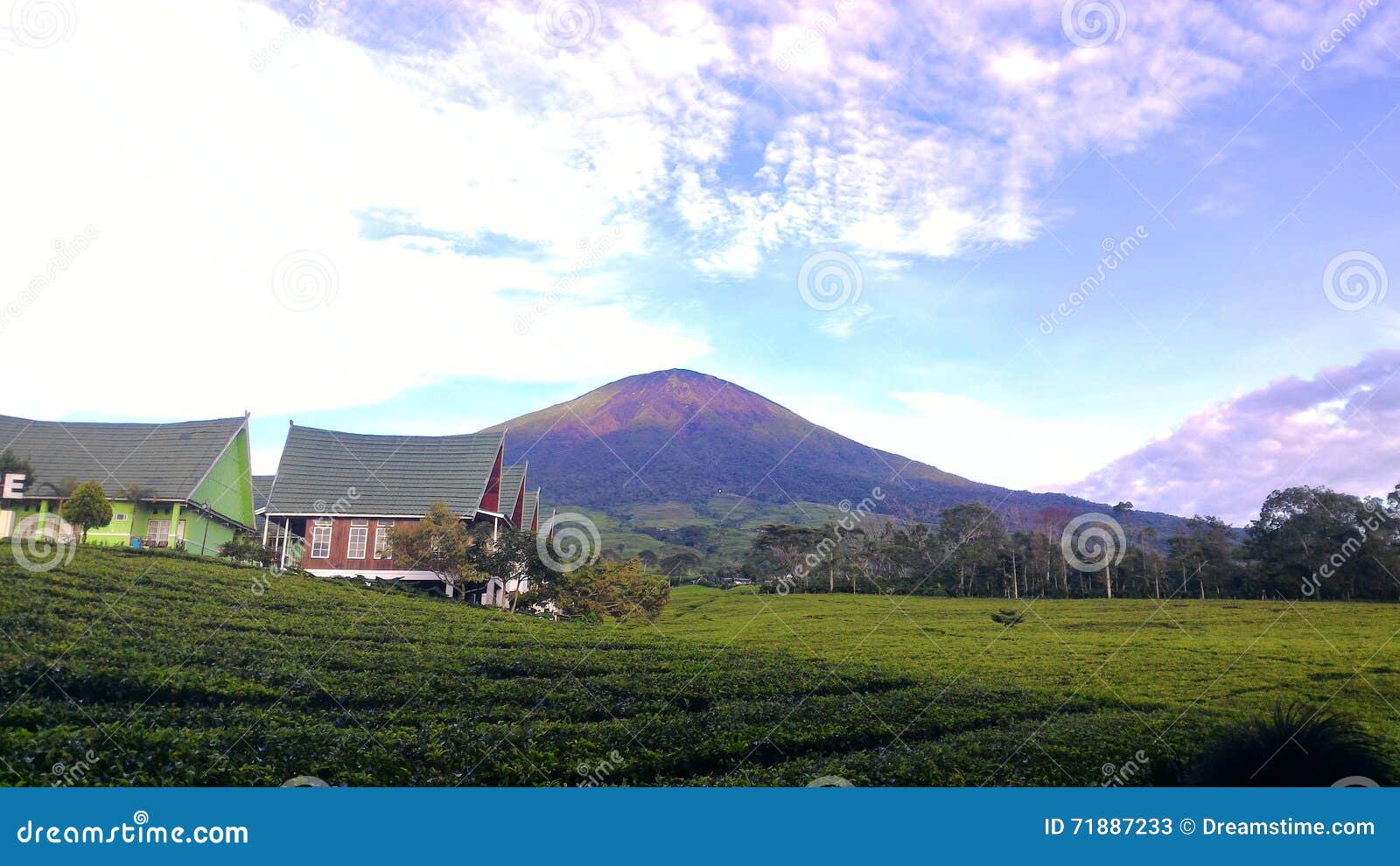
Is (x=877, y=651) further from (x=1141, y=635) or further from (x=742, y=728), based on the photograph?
(x=1141, y=635)

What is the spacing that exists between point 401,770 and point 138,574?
282 inches

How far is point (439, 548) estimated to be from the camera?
2088 centimetres

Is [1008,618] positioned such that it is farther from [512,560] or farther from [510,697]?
[510,697]

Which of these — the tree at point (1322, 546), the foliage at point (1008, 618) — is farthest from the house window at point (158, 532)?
the tree at point (1322, 546)

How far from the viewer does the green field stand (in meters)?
8.21

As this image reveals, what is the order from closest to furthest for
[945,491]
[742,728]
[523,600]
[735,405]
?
[742,728] → [523,600] → [945,491] → [735,405]

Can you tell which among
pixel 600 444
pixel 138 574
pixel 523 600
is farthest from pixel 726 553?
pixel 600 444

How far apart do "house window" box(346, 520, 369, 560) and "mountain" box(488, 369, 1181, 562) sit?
866 inches

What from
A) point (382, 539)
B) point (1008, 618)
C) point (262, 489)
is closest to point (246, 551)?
point (382, 539)

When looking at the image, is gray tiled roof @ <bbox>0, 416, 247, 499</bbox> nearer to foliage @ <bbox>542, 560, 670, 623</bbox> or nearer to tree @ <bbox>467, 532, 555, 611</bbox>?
tree @ <bbox>467, 532, 555, 611</bbox>

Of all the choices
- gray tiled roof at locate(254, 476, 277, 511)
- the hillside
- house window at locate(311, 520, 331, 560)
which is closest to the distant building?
house window at locate(311, 520, 331, 560)

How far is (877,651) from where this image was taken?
676 inches

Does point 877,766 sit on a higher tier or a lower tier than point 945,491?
lower
